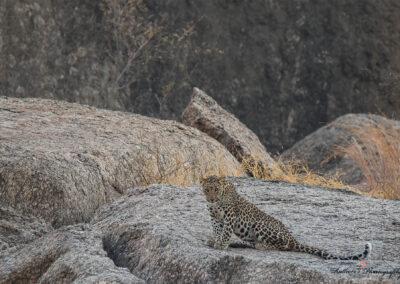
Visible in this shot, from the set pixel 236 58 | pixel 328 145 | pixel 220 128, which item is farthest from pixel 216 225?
pixel 236 58

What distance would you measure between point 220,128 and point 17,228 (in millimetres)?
4627

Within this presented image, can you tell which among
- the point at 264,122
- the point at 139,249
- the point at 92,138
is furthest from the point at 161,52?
the point at 139,249

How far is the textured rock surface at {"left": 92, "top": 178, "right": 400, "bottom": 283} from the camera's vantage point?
482 cm

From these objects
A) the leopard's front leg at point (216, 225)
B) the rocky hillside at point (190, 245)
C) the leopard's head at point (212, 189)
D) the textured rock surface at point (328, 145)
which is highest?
the leopard's head at point (212, 189)

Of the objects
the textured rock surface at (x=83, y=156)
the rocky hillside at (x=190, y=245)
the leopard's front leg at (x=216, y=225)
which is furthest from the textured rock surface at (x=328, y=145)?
the leopard's front leg at (x=216, y=225)

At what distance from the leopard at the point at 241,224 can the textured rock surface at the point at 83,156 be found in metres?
1.99

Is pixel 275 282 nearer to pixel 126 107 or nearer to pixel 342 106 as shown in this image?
pixel 126 107

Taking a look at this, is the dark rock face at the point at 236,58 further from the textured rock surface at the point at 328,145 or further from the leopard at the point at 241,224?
the leopard at the point at 241,224

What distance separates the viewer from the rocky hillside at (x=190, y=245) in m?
4.79

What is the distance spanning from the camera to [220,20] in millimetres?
17469

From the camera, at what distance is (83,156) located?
7.63 m

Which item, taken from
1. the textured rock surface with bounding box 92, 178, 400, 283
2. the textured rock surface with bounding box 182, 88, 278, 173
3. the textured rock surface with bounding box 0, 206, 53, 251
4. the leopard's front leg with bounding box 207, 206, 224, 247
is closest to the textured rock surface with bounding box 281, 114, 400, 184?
the textured rock surface with bounding box 182, 88, 278, 173

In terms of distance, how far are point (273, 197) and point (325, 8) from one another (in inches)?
466

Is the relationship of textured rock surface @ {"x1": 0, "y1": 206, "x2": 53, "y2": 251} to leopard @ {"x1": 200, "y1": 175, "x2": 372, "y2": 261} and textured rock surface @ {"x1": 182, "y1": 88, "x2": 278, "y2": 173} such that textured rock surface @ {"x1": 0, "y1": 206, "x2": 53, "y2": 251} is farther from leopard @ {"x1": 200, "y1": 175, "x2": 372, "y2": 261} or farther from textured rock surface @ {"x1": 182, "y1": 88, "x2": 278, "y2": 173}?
textured rock surface @ {"x1": 182, "y1": 88, "x2": 278, "y2": 173}
